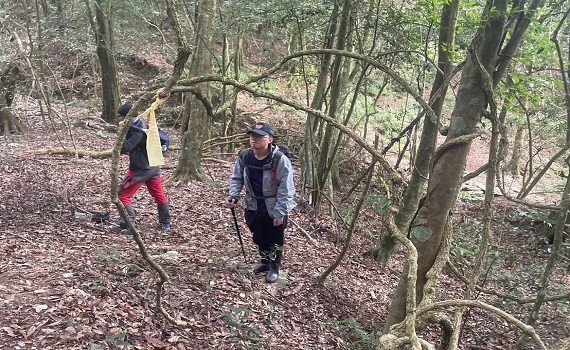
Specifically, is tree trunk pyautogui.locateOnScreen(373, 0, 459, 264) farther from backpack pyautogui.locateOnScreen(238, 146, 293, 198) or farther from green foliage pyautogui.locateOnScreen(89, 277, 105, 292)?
green foliage pyautogui.locateOnScreen(89, 277, 105, 292)

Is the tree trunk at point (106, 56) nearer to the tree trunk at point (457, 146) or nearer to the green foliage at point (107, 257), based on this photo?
the green foliage at point (107, 257)

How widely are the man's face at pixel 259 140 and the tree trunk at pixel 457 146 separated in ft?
5.88

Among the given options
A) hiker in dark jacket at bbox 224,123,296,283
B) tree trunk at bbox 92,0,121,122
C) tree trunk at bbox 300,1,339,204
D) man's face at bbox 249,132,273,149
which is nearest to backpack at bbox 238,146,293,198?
hiker in dark jacket at bbox 224,123,296,283

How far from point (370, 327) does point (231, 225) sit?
9.80 feet

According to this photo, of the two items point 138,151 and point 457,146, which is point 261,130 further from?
point 138,151

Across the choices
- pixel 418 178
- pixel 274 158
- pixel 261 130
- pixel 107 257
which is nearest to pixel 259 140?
pixel 261 130

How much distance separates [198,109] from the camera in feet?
27.7

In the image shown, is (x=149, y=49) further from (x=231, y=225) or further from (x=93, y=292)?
(x=93, y=292)

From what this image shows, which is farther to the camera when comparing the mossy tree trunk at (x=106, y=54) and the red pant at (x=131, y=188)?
the mossy tree trunk at (x=106, y=54)

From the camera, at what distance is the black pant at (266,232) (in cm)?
523

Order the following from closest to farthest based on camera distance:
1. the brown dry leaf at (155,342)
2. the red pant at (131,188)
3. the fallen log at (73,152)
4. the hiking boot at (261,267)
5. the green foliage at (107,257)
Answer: the brown dry leaf at (155,342) → the green foliage at (107,257) → the hiking boot at (261,267) → the red pant at (131,188) → the fallen log at (73,152)

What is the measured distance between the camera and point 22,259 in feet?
15.4

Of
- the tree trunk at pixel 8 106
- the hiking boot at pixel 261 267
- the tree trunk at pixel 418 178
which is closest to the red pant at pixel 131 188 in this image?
the hiking boot at pixel 261 267

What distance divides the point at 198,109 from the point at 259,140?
13.6 feet
